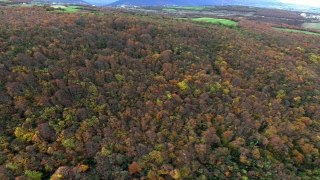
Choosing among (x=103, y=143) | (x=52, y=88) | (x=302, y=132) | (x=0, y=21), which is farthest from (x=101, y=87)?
(x=302, y=132)

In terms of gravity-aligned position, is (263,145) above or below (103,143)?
below

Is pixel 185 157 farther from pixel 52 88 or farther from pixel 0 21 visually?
pixel 0 21

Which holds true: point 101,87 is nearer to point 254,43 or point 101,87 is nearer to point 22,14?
point 22,14

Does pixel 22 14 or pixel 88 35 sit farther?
pixel 22 14

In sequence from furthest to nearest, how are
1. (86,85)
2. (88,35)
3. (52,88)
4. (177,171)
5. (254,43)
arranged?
(254,43) < (88,35) < (86,85) < (52,88) < (177,171)

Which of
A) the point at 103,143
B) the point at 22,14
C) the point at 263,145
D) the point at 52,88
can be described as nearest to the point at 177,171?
the point at 103,143

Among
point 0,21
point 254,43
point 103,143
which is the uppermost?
point 0,21

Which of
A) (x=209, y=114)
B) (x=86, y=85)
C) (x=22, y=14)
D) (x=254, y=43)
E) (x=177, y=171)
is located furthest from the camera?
(x=254, y=43)
